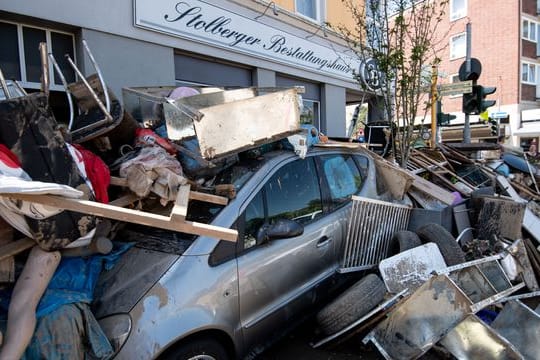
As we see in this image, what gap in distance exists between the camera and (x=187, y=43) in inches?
249

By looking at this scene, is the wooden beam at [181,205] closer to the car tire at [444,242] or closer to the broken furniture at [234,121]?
the broken furniture at [234,121]

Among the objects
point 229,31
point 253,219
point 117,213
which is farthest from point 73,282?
point 229,31

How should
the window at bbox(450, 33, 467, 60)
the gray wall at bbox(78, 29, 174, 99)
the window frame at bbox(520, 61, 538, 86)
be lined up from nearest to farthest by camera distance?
the gray wall at bbox(78, 29, 174, 99) < the window frame at bbox(520, 61, 538, 86) < the window at bbox(450, 33, 467, 60)

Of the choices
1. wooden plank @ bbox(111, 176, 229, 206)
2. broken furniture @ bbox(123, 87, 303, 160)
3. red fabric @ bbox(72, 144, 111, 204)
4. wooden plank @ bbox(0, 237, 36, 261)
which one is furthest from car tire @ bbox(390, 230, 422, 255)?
wooden plank @ bbox(0, 237, 36, 261)

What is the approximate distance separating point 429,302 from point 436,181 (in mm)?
3913

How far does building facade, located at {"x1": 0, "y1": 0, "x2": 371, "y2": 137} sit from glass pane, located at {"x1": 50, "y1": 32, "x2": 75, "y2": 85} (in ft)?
0.04

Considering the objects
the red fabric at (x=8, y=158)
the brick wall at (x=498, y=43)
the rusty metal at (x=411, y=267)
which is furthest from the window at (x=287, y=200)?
the brick wall at (x=498, y=43)

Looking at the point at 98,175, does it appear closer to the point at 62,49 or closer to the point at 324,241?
the point at 324,241

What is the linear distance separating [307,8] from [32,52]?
21.7 feet

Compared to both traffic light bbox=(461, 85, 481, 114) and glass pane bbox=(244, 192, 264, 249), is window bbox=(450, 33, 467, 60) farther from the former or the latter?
glass pane bbox=(244, 192, 264, 249)

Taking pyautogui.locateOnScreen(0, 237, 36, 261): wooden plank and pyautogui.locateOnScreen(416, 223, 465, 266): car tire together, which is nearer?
pyautogui.locateOnScreen(0, 237, 36, 261): wooden plank

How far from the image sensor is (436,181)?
6.36 meters

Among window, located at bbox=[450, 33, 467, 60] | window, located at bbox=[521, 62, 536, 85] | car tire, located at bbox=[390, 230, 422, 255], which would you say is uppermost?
window, located at bbox=[450, 33, 467, 60]

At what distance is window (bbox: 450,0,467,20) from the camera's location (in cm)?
2448
